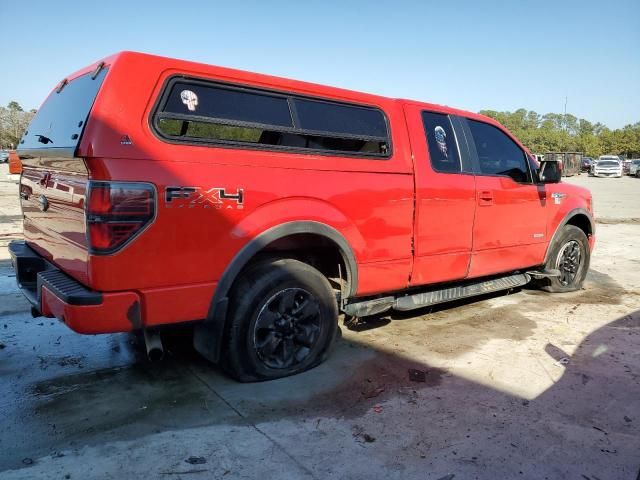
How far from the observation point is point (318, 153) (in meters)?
3.59

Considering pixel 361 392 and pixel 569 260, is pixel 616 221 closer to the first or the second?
pixel 569 260

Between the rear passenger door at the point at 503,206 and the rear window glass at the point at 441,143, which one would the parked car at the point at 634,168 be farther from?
the rear window glass at the point at 441,143

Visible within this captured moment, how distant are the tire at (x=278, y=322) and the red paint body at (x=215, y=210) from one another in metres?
0.27

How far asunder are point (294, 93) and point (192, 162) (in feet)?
3.42

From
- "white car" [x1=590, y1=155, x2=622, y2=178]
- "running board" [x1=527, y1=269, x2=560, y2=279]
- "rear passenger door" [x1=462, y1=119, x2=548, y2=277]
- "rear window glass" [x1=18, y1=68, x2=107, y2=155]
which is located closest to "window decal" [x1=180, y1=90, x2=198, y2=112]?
"rear window glass" [x1=18, y1=68, x2=107, y2=155]

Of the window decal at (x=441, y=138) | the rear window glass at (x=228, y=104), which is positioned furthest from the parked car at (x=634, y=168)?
the rear window glass at (x=228, y=104)

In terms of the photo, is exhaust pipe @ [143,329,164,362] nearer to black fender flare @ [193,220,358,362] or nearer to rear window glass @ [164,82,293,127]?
black fender flare @ [193,220,358,362]

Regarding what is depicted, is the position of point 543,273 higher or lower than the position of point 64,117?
lower

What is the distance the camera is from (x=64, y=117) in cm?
343

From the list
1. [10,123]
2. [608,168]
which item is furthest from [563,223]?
[10,123]

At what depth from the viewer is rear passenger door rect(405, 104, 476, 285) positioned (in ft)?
13.9

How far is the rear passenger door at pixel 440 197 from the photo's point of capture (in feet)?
13.9

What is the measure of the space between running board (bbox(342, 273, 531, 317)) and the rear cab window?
3.94 feet

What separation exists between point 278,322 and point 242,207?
87cm
